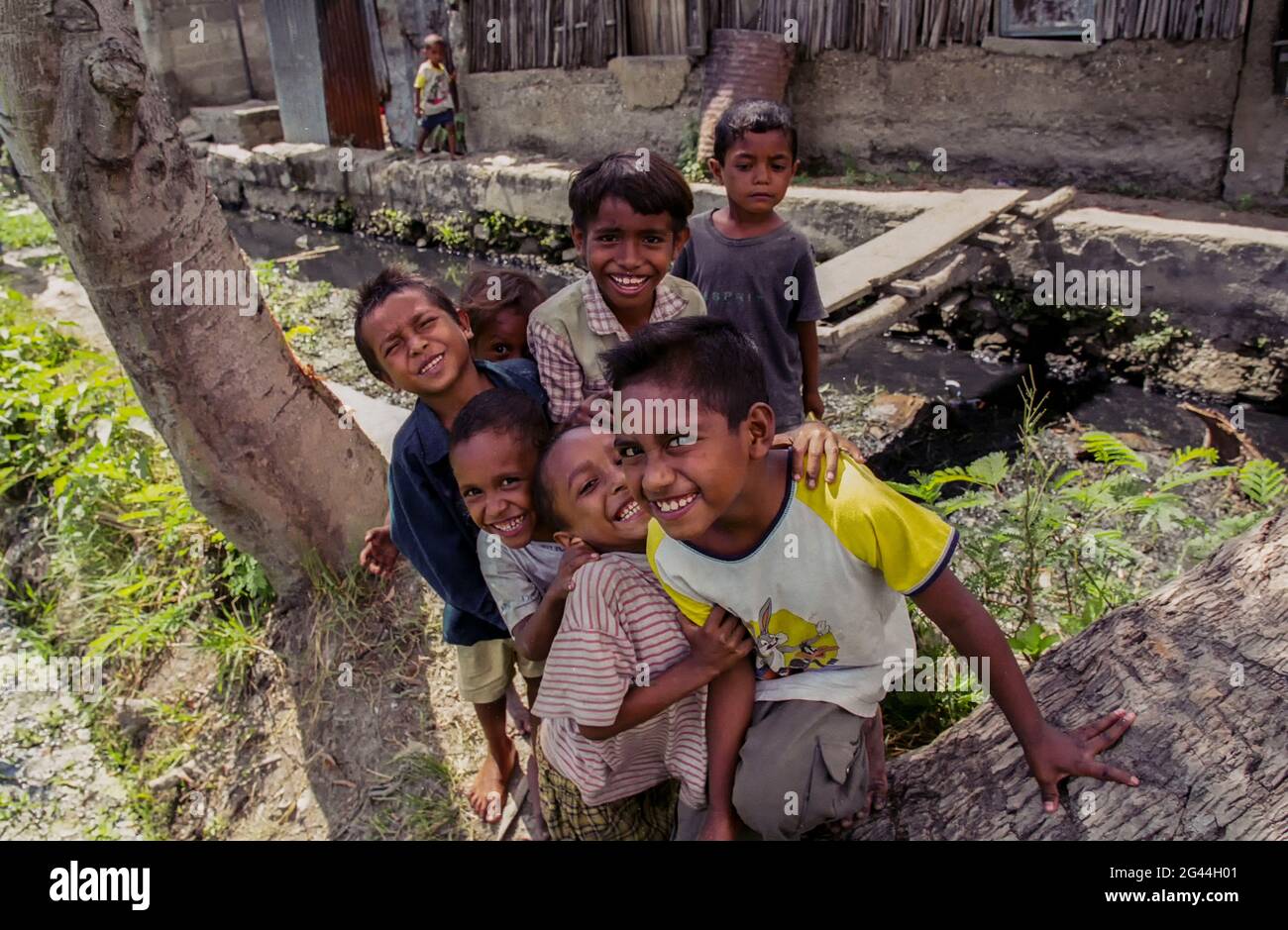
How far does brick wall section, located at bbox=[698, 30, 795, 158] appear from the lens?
7.41 meters

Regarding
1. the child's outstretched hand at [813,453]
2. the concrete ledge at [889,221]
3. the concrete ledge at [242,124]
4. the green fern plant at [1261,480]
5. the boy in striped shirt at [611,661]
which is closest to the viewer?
the child's outstretched hand at [813,453]

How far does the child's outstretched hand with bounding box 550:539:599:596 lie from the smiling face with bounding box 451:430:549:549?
137 mm

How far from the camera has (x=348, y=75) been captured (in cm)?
1076

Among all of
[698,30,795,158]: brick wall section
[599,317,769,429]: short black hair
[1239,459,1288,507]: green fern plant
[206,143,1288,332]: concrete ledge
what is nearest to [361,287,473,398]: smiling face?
[599,317,769,429]: short black hair

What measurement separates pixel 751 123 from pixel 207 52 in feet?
38.8

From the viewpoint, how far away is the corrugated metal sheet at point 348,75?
→ 10.5 meters

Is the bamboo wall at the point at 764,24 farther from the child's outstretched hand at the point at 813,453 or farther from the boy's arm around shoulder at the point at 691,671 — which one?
the boy's arm around shoulder at the point at 691,671

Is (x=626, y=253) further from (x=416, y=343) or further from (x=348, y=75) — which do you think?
(x=348, y=75)

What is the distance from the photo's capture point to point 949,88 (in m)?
6.99

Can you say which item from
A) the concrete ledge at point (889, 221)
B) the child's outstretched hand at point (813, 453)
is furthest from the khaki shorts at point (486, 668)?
the concrete ledge at point (889, 221)
